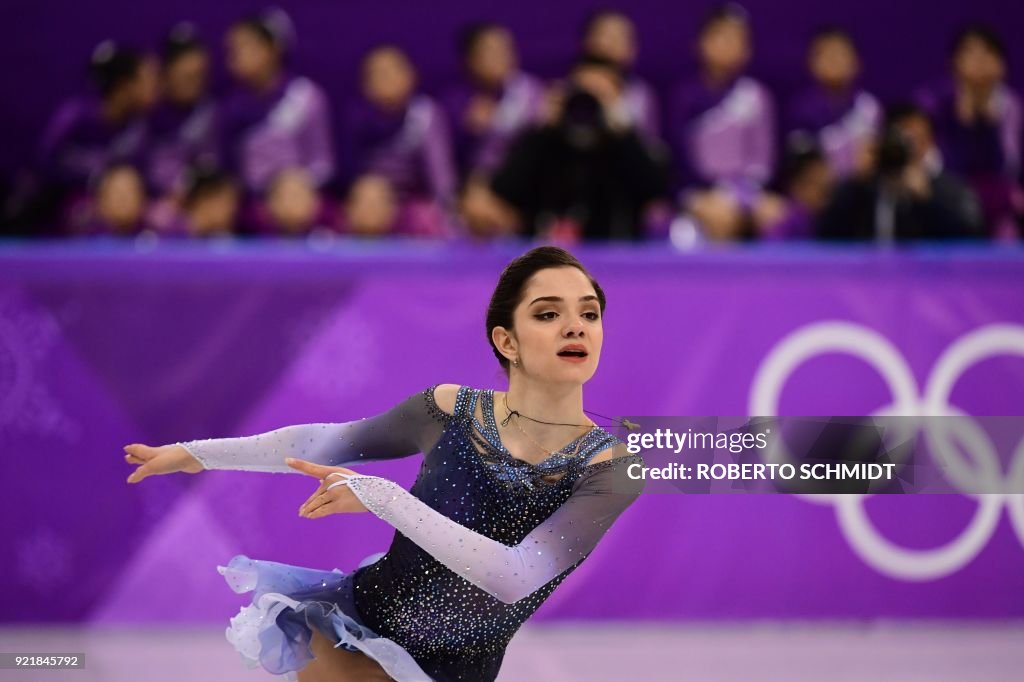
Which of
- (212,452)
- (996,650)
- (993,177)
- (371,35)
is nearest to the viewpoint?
(212,452)

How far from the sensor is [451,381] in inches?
199

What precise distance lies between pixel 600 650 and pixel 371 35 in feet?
18.2

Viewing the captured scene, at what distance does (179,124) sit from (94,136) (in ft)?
1.61

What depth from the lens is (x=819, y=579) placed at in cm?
504

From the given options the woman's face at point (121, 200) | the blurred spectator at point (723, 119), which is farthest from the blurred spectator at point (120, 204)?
the blurred spectator at point (723, 119)

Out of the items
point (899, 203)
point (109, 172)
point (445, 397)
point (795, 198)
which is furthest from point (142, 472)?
point (795, 198)

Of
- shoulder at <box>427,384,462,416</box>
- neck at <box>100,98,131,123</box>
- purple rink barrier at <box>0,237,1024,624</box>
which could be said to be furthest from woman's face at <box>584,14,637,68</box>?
shoulder at <box>427,384,462,416</box>

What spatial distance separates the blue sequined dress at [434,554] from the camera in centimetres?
272

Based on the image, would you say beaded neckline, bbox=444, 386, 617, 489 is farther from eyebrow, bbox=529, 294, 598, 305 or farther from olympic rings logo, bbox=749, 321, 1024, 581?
olympic rings logo, bbox=749, 321, 1024, 581

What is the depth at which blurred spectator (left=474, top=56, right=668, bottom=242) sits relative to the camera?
18.5ft

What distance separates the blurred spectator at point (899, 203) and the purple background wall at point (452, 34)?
3.30 meters

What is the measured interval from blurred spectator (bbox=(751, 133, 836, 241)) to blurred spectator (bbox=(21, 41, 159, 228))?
343 centimetres

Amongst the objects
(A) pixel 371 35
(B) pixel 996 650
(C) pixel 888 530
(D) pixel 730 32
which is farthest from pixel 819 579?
(A) pixel 371 35

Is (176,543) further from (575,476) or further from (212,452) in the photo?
(575,476)
